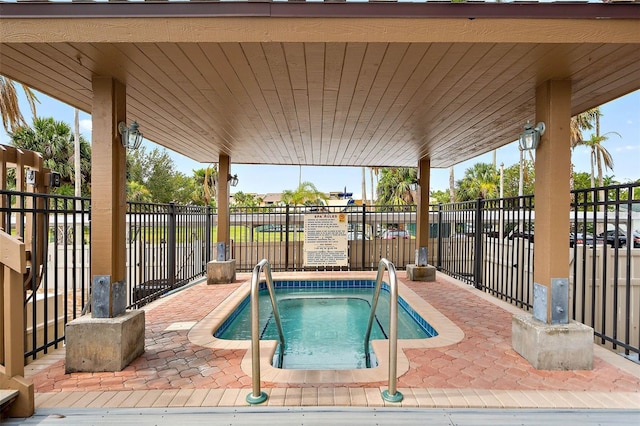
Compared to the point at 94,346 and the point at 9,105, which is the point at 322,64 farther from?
the point at 9,105

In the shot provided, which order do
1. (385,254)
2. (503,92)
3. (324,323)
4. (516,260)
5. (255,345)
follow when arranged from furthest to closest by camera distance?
1. (385,254)
2. (516,260)
3. (324,323)
4. (503,92)
5. (255,345)

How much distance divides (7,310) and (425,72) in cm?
354

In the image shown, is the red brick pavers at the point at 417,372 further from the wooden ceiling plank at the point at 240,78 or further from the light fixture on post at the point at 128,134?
the wooden ceiling plank at the point at 240,78

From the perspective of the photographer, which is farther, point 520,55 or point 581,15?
point 520,55

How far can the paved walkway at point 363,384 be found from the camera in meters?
2.48

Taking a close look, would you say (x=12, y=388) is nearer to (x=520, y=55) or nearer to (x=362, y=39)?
(x=362, y=39)

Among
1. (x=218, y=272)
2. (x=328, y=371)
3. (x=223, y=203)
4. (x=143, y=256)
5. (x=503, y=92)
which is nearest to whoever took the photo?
(x=328, y=371)

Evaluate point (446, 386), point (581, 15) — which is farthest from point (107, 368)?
point (581, 15)

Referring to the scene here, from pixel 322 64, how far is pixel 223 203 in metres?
4.75

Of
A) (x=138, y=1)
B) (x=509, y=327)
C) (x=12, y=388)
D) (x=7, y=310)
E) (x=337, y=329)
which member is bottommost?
(x=337, y=329)

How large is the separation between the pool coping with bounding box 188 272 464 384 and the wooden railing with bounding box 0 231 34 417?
1518 mm

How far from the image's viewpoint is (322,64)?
2.84 meters

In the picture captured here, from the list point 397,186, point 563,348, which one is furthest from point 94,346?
point 397,186

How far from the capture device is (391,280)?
2.47 metres
